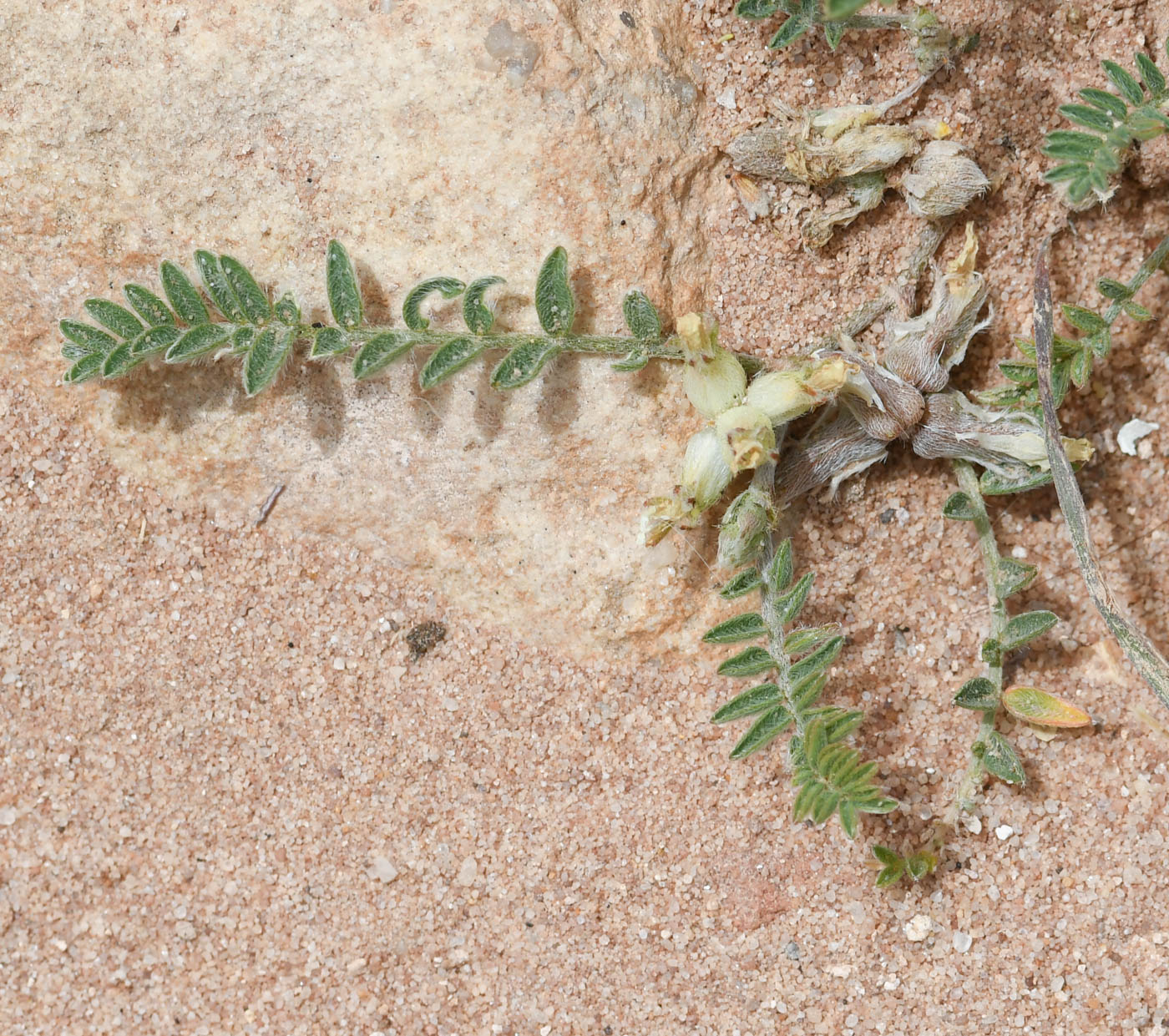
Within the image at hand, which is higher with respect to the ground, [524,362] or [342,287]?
[342,287]

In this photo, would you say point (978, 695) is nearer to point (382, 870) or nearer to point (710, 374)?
point (710, 374)

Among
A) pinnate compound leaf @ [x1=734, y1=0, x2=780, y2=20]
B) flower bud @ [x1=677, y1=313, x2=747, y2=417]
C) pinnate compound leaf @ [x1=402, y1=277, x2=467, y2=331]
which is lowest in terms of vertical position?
flower bud @ [x1=677, y1=313, x2=747, y2=417]

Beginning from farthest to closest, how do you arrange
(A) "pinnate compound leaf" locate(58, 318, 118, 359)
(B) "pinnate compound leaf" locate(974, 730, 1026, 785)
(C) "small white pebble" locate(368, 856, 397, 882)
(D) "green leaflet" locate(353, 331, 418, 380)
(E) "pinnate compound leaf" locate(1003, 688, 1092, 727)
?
(C) "small white pebble" locate(368, 856, 397, 882) < (E) "pinnate compound leaf" locate(1003, 688, 1092, 727) < (B) "pinnate compound leaf" locate(974, 730, 1026, 785) < (A) "pinnate compound leaf" locate(58, 318, 118, 359) < (D) "green leaflet" locate(353, 331, 418, 380)

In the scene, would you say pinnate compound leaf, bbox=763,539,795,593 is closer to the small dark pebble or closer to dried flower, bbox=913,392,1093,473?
dried flower, bbox=913,392,1093,473

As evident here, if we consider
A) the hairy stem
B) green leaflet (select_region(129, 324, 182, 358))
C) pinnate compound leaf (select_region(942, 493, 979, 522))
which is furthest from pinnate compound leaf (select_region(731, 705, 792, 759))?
green leaflet (select_region(129, 324, 182, 358))

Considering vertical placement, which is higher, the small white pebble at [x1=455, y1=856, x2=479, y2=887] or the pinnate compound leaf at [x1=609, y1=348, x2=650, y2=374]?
the pinnate compound leaf at [x1=609, y1=348, x2=650, y2=374]

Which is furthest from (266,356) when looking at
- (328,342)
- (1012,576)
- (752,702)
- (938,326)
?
(1012,576)

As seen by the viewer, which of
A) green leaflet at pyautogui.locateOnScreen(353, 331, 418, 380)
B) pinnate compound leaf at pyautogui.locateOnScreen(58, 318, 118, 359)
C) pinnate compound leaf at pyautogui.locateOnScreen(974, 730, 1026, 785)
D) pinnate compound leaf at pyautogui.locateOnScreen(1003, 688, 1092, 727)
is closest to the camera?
green leaflet at pyautogui.locateOnScreen(353, 331, 418, 380)
